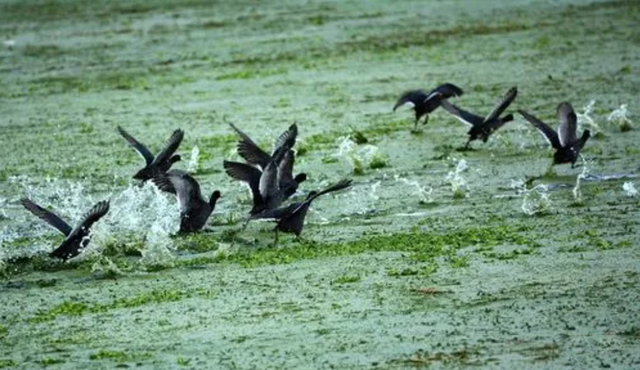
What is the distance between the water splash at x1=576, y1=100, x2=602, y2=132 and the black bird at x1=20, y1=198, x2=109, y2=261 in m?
5.25

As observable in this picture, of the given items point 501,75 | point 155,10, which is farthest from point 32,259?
point 155,10

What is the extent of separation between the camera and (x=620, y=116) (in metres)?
12.7

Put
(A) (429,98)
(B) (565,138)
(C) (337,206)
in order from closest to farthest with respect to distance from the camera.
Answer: (C) (337,206) → (B) (565,138) → (A) (429,98)

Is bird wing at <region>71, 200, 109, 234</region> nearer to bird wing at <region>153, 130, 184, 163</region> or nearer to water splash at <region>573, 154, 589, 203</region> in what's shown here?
bird wing at <region>153, 130, 184, 163</region>

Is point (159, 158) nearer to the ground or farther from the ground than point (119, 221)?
farther from the ground

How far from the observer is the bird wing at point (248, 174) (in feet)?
31.1

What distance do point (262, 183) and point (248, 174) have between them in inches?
7.0

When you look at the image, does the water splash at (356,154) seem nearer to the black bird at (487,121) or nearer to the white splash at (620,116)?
the black bird at (487,121)

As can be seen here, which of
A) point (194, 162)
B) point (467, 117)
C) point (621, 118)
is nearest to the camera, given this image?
point (194, 162)

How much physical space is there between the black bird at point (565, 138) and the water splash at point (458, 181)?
579 mm

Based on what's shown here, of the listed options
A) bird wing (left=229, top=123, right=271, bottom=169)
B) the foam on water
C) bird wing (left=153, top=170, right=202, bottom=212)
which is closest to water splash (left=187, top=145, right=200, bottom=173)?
the foam on water

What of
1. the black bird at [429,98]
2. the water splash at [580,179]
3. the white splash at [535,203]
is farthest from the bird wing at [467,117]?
the white splash at [535,203]

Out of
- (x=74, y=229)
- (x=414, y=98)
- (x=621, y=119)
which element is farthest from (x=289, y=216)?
(x=621, y=119)

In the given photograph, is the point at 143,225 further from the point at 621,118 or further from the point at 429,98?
the point at 621,118
